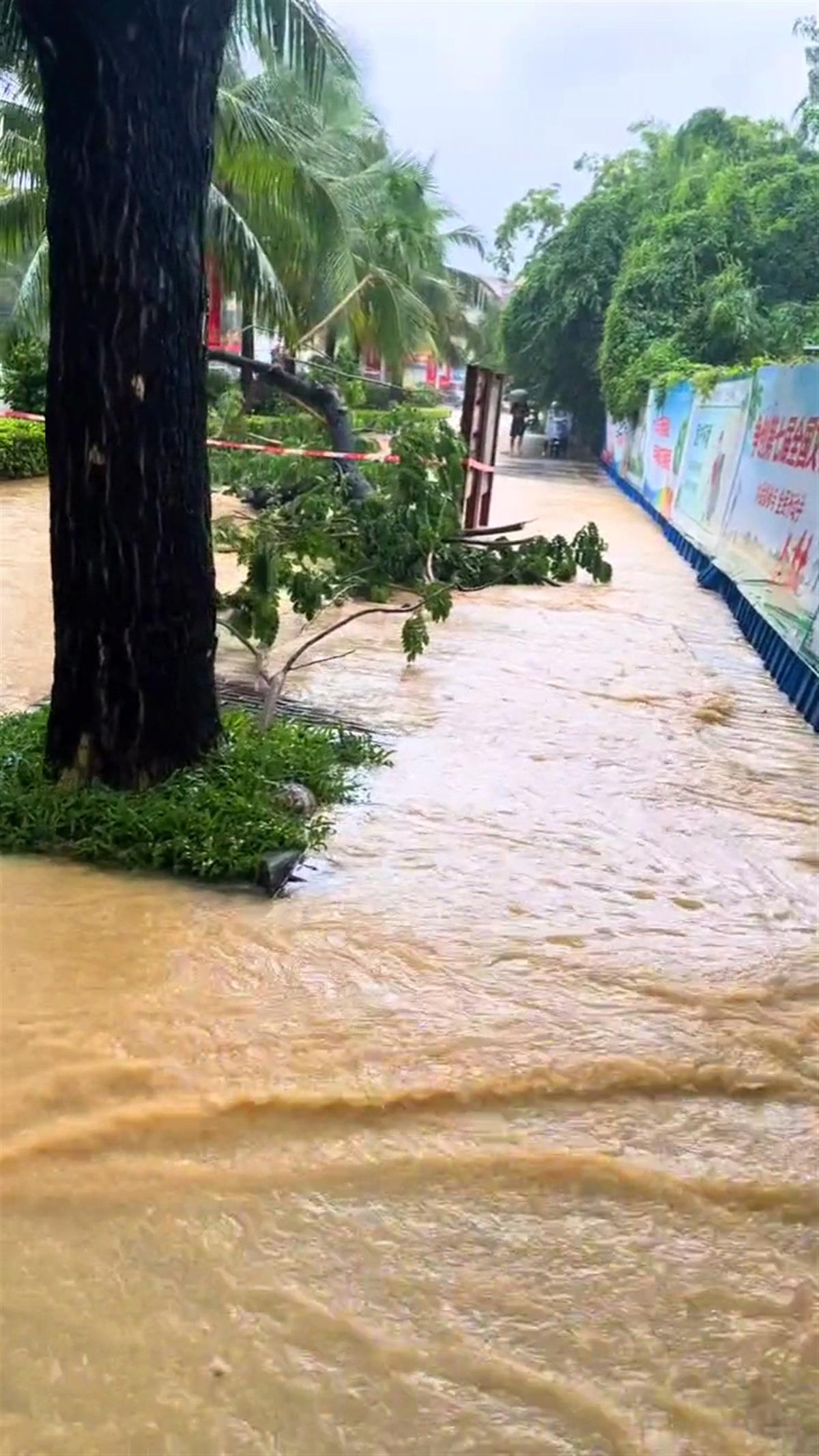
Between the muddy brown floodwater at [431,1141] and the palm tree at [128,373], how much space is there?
0.73 meters

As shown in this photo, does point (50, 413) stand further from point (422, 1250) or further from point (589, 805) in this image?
point (422, 1250)

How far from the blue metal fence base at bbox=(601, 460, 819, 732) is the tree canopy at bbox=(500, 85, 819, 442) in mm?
7574

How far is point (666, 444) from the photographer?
56.6 ft

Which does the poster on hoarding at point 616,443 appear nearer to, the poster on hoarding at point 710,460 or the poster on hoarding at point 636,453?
the poster on hoarding at point 636,453

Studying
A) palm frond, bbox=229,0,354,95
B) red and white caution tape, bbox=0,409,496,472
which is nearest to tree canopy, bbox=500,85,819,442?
red and white caution tape, bbox=0,409,496,472

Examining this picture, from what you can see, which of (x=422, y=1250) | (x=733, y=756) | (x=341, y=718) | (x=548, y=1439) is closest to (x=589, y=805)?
(x=733, y=756)

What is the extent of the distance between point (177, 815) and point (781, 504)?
5.92 metres

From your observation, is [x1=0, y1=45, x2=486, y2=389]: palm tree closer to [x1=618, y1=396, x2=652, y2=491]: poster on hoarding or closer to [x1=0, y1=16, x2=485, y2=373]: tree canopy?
[x1=0, y1=16, x2=485, y2=373]: tree canopy

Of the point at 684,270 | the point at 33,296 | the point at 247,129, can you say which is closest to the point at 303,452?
the point at 247,129

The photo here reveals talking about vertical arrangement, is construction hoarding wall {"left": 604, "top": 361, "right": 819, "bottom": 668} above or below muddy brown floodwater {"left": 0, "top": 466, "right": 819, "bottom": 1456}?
above

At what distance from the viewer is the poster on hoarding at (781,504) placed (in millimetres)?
7699

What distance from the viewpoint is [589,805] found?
5258 millimetres

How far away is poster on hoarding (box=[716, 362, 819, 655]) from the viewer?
7699mm

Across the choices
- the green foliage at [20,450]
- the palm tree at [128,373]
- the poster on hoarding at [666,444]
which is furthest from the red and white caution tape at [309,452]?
the palm tree at [128,373]
